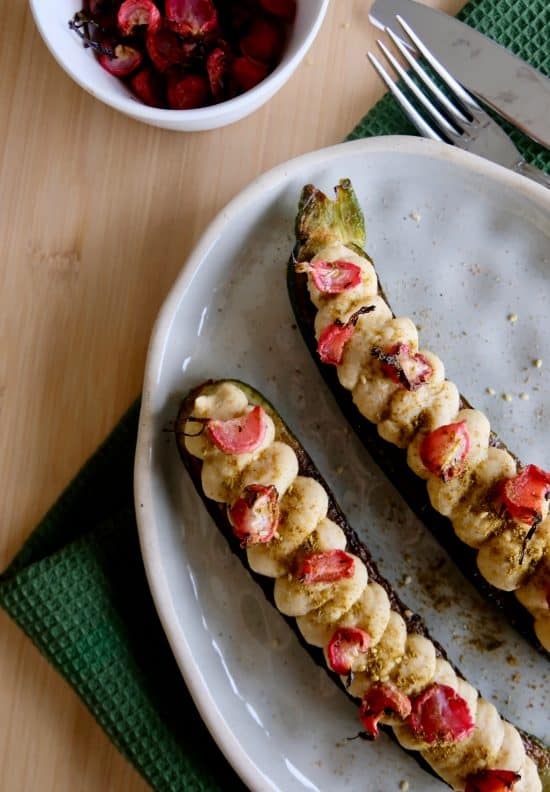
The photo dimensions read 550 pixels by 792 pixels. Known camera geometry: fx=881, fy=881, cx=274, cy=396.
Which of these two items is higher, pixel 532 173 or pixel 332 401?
pixel 532 173

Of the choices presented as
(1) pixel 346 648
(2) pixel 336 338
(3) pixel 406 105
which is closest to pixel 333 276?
(2) pixel 336 338

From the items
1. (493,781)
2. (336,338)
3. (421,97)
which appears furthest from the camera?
(421,97)

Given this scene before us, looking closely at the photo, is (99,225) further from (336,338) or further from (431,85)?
(431,85)

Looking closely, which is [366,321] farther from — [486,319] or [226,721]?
[226,721]

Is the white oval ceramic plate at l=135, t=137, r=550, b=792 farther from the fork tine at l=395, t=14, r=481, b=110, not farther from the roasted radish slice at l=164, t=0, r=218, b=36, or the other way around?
the roasted radish slice at l=164, t=0, r=218, b=36

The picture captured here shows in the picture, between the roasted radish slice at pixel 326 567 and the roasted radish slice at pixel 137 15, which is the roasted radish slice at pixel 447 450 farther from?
the roasted radish slice at pixel 137 15

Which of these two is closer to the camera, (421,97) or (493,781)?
(493,781)

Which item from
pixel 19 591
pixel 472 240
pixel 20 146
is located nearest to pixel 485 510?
pixel 472 240

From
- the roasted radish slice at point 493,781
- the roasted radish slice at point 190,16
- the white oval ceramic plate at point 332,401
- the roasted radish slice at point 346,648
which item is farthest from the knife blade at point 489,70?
the roasted radish slice at point 493,781
